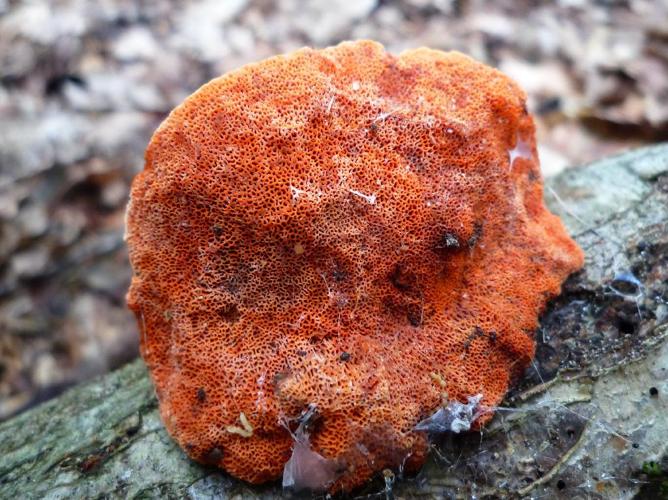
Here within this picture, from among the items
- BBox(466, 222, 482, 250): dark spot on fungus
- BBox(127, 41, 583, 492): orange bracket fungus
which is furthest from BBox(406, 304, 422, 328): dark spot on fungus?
BBox(466, 222, 482, 250): dark spot on fungus

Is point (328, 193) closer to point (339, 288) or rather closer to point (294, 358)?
point (339, 288)

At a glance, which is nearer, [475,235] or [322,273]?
[322,273]

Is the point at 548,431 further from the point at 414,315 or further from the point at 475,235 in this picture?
the point at 475,235

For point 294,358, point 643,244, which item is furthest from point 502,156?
point 294,358

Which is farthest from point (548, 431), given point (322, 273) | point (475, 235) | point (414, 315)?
point (322, 273)

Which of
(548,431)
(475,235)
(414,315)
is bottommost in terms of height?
(548,431)

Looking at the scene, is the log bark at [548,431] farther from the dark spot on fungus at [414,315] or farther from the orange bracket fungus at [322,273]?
the dark spot on fungus at [414,315]

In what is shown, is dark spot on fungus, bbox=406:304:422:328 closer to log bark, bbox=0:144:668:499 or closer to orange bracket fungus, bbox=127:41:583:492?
orange bracket fungus, bbox=127:41:583:492

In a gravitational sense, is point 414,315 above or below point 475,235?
below
